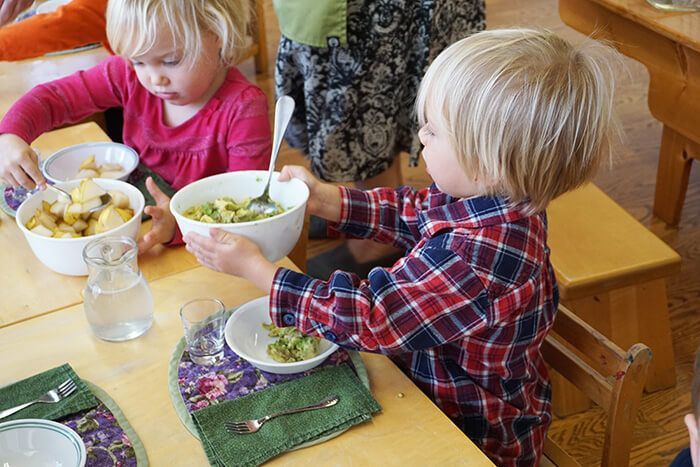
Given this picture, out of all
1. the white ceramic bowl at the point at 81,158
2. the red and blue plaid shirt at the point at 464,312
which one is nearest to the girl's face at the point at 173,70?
the white ceramic bowl at the point at 81,158

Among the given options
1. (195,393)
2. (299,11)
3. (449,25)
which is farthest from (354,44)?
(195,393)

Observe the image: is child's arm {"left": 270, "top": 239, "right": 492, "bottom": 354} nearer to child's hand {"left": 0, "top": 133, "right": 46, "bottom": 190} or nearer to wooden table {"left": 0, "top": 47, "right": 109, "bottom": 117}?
child's hand {"left": 0, "top": 133, "right": 46, "bottom": 190}

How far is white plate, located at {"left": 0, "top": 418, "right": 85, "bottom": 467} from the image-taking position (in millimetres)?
945

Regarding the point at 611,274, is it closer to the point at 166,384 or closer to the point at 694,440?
the point at 694,440

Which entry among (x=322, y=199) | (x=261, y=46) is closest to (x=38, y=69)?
(x=322, y=199)

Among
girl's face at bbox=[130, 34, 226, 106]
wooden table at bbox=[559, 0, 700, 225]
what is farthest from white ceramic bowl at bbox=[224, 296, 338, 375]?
wooden table at bbox=[559, 0, 700, 225]

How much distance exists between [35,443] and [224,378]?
0.26 meters

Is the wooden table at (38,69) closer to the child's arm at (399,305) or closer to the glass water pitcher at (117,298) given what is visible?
the glass water pitcher at (117,298)

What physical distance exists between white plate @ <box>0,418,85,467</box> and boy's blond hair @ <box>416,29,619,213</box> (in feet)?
2.06

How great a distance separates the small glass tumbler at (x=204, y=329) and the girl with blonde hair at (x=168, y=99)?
10.1 inches

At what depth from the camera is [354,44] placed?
2.27 m

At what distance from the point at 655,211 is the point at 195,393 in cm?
230

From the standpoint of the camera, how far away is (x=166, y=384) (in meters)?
1.10

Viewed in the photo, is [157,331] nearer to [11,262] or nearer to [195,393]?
[195,393]
